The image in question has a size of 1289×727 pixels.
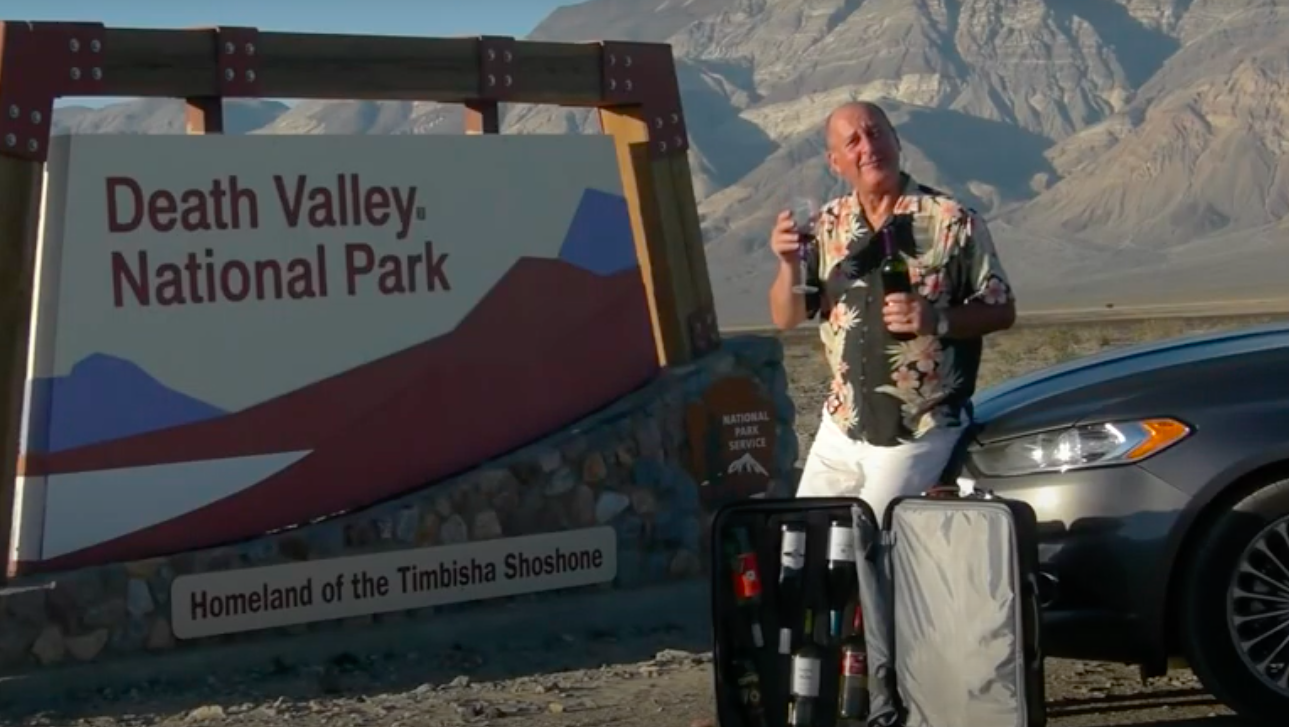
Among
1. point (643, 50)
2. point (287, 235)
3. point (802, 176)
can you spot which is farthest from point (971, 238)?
point (802, 176)

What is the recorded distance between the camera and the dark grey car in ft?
20.5

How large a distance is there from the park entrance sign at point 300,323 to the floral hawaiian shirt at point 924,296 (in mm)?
3160

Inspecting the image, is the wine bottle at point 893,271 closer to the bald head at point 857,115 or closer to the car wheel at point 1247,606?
the bald head at point 857,115

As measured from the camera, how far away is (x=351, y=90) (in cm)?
907

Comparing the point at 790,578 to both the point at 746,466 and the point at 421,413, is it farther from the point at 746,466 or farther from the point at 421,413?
the point at 746,466

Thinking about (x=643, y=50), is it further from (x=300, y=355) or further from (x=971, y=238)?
(x=971, y=238)

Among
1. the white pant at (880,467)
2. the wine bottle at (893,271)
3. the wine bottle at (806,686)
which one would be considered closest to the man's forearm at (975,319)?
→ the wine bottle at (893,271)

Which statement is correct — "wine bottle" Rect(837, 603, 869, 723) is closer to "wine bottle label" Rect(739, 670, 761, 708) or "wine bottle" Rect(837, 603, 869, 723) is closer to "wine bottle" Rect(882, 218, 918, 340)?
"wine bottle label" Rect(739, 670, 761, 708)

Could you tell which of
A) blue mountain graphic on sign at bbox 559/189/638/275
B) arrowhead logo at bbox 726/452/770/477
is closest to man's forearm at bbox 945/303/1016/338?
blue mountain graphic on sign at bbox 559/189/638/275

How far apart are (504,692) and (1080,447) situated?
2549mm

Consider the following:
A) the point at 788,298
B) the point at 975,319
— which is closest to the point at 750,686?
the point at 788,298

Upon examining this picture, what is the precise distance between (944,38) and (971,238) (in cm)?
17540

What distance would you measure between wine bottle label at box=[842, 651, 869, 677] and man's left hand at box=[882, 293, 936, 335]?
2.92 feet

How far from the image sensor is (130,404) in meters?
8.29
